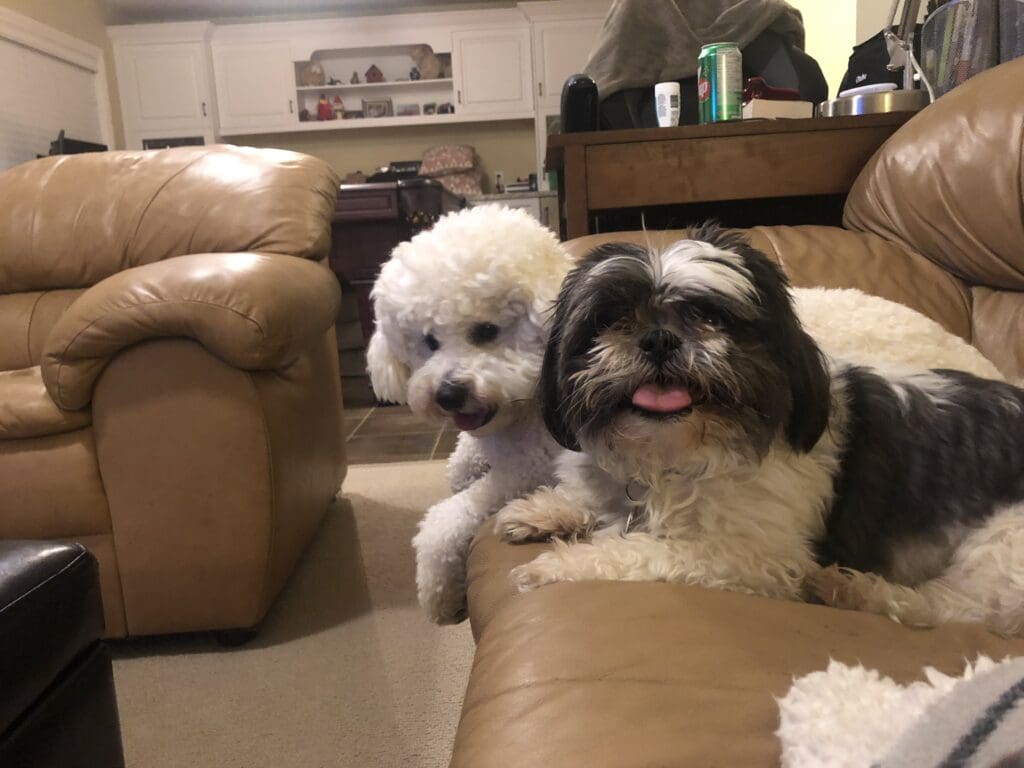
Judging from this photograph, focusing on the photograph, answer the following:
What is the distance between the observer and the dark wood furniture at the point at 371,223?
4516 millimetres

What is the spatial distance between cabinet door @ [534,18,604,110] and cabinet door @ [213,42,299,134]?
76.6 inches

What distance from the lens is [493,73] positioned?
6039 mm

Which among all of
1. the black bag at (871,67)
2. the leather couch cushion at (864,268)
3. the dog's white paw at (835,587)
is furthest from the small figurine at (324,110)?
the dog's white paw at (835,587)

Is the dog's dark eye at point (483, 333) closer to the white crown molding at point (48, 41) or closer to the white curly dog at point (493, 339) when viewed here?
the white curly dog at point (493, 339)

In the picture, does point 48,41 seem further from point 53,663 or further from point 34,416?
point 53,663

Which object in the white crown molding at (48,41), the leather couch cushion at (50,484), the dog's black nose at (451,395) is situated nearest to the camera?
the dog's black nose at (451,395)

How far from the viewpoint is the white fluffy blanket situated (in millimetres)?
514

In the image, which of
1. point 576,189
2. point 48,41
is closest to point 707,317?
point 576,189

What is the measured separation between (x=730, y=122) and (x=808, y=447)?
55.0 inches

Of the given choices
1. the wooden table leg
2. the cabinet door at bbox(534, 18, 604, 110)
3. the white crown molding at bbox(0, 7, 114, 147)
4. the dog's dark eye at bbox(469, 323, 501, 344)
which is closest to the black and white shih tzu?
the dog's dark eye at bbox(469, 323, 501, 344)

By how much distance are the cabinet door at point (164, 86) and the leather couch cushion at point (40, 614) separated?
227 inches

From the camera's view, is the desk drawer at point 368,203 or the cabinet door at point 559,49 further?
the cabinet door at point 559,49

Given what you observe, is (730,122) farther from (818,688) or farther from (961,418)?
(818,688)

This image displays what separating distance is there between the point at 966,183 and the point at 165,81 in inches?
241
